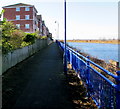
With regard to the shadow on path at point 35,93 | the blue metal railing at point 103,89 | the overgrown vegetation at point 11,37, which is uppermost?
the overgrown vegetation at point 11,37

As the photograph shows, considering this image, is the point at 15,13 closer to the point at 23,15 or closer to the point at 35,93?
the point at 23,15

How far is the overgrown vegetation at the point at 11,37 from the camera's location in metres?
7.46

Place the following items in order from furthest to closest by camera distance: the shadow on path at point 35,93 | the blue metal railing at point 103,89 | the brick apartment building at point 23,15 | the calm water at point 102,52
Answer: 1. the brick apartment building at point 23,15
2. the calm water at point 102,52
3. the shadow on path at point 35,93
4. the blue metal railing at point 103,89

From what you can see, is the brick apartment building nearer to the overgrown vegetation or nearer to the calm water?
the calm water

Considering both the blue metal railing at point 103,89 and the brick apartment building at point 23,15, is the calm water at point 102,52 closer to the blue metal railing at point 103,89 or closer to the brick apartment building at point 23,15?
the blue metal railing at point 103,89

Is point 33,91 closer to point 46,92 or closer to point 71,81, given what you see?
point 46,92

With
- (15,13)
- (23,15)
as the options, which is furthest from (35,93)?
(15,13)

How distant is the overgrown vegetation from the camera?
7.46 m

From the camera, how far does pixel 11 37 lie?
9.52 m

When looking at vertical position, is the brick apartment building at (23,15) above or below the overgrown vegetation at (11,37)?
above

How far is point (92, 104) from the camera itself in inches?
154

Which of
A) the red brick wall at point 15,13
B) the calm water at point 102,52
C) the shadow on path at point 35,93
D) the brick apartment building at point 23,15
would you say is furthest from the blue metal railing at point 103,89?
the red brick wall at point 15,13

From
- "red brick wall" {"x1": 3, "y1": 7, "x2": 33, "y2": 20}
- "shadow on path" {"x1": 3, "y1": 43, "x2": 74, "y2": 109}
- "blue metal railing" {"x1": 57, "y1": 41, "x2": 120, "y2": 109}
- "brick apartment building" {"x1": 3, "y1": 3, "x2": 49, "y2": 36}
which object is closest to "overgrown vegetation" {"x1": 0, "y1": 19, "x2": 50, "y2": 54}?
"shadow on path" {"x1": 3, "y1": 43, "x2": 74, "y2": 109}

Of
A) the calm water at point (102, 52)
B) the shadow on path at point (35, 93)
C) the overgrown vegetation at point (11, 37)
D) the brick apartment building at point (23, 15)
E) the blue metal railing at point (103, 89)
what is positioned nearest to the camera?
the blue metal railing at point (103, 89)
